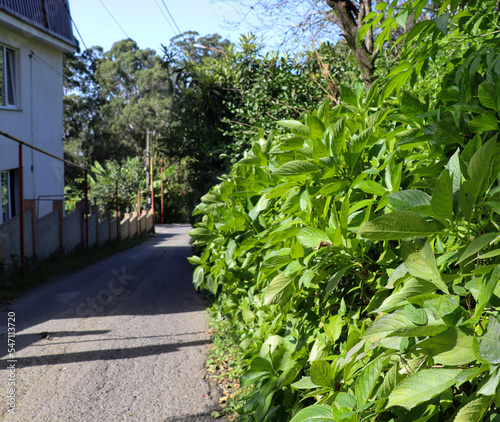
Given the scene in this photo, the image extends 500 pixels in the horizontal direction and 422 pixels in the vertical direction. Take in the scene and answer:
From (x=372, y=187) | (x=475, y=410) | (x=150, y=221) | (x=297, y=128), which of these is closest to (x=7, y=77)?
(x=297, y=128)

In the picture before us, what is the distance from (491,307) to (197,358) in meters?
4.26

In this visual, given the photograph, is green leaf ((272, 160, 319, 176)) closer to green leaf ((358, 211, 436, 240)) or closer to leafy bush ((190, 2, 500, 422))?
leafy bush ((190, 2, 500, 422))

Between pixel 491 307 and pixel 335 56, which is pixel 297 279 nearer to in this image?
pixel 491 307

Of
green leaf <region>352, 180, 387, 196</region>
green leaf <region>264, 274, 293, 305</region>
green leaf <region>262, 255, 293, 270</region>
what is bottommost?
green leaf <region>264, 274, 293, 305</region>

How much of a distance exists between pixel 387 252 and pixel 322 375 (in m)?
0.42

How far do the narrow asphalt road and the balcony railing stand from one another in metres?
6.88

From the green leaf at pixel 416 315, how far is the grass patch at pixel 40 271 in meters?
7.30

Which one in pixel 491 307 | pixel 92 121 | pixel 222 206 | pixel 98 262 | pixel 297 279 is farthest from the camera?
pixel 92 121

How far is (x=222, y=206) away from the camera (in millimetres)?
2889

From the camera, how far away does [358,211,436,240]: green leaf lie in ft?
3.05

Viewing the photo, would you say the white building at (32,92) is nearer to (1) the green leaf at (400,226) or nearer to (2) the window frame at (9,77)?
(2) the window frame at (9,77)

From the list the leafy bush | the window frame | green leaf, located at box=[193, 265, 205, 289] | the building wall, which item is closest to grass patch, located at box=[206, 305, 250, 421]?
green leaf, located at box=[193, 265, 205, 289]

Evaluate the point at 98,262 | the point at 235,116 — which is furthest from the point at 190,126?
the point at 98,262

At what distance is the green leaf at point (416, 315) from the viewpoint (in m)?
0.97
